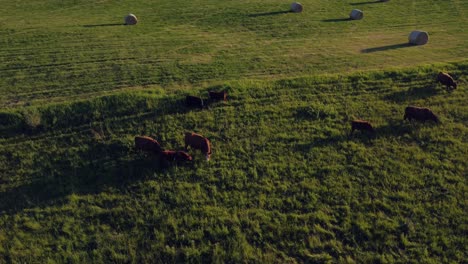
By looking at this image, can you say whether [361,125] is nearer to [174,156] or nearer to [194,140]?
[194,140]

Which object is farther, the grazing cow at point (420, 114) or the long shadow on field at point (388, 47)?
the long shadow on field at point (388, 47)

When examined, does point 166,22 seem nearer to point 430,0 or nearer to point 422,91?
point 422,91

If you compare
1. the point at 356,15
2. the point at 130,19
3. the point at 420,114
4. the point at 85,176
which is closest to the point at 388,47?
the point at 356,15

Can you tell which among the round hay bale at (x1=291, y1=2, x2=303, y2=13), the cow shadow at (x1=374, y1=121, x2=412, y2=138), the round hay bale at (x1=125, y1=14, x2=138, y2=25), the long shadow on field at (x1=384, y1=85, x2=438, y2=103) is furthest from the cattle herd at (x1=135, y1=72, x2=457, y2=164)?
the round hay bale at (x1=291, y1=2, x2=303, y2=13)

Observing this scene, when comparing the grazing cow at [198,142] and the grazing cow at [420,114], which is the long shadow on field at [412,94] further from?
the grazing cow at [198,142]

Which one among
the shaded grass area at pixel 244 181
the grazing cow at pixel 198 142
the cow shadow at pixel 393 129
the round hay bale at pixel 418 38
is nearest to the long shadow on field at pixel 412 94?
the shaded grass area at pixel 244 181

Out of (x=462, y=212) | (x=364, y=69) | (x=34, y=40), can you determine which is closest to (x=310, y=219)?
(x=462, y=212)
